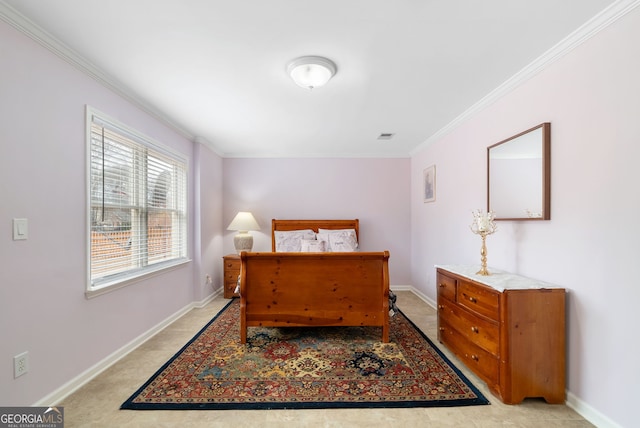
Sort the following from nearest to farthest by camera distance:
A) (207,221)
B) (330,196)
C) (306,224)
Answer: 1. (207,221)
2. (306,224)
3. (330,196)

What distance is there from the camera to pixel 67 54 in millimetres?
1931

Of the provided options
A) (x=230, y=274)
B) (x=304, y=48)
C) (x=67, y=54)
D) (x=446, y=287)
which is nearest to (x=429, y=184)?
(x=446, y=287)

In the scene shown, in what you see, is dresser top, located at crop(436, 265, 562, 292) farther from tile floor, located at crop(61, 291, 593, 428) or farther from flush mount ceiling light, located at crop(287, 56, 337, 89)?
flush mount ceiling light, located at crop(287, 56, 337, 89)

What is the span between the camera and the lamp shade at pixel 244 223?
4539 mm

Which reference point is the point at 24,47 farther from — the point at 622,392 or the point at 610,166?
the point at 622,392

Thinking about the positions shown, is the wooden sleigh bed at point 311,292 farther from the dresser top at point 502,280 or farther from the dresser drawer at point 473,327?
the dresser top at point 502,280

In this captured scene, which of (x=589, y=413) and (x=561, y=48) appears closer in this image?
(x=589, y=413)

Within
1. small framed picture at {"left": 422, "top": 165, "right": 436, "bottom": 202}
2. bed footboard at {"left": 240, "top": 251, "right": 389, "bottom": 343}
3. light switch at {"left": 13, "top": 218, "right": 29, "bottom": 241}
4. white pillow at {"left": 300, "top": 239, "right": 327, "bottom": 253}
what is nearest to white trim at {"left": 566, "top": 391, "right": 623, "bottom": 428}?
bed footboard at {"left": 240, "top": 251, "right": 389, "bottom": 343}

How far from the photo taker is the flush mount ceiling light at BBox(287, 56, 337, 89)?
204 cm

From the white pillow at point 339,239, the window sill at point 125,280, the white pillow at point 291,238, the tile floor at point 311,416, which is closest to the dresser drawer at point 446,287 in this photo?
the tile floor at point 311,416

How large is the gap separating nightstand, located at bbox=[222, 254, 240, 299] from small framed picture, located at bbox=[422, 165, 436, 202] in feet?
9.83

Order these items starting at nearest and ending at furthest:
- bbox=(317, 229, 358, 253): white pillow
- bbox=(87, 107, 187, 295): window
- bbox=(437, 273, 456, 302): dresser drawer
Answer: bbox=(87, 107, 187, 295): window → bbox=(437, 273, 456, 302): dresser drawer → bbox=(317, 229, 358, 253): white pillow

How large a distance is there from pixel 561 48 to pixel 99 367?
4051mm

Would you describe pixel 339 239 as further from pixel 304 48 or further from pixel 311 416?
pixel 304 48
